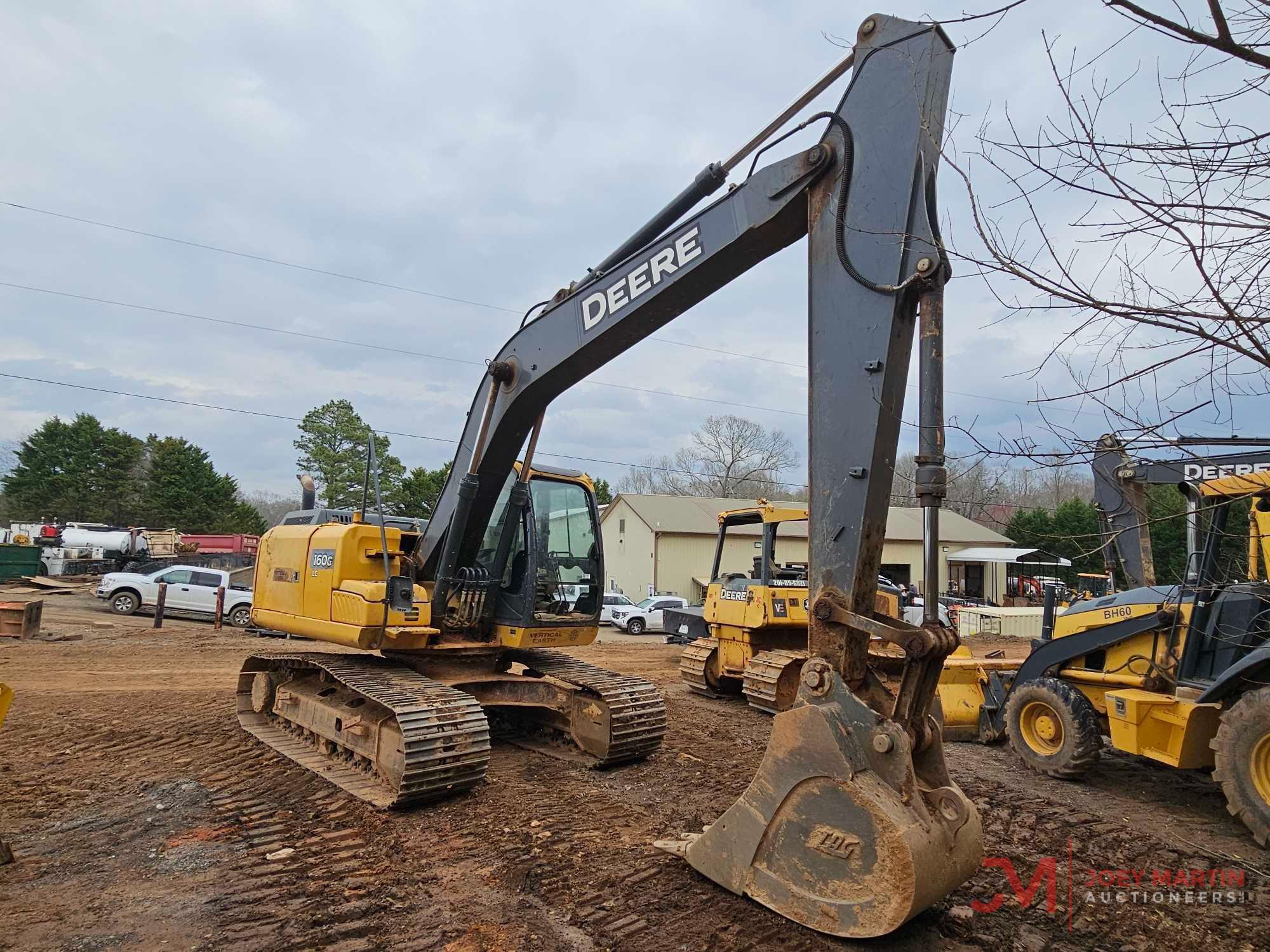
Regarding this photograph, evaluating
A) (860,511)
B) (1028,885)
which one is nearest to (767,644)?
(1028,885)

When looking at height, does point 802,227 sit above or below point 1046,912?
above

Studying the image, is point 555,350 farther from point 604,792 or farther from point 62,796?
point 62,796

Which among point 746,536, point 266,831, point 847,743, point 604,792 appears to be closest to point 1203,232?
point 847,743

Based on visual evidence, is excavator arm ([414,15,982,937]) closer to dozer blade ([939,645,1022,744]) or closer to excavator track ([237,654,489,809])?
excavator track ([237,654,489,809])

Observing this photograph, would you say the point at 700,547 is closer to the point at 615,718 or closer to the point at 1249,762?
the point at 615,718

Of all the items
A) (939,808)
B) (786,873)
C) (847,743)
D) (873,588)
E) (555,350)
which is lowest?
(786,873)

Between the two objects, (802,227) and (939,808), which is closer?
(939,808)

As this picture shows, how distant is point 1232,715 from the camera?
17.7 feet

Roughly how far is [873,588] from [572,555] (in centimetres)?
409

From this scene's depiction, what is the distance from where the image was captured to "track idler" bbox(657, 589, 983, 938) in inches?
123

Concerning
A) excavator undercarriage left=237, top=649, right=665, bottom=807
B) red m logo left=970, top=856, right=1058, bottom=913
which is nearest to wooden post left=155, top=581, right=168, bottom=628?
excavator undercarriage left=237, top=649, right=665, bottom=807

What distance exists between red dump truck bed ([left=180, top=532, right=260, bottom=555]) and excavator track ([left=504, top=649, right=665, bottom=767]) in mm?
29326

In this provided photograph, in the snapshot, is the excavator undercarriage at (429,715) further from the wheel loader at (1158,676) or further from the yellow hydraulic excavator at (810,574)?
the wheel loader at (1158,676)

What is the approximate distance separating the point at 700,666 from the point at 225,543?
92.2 feet
